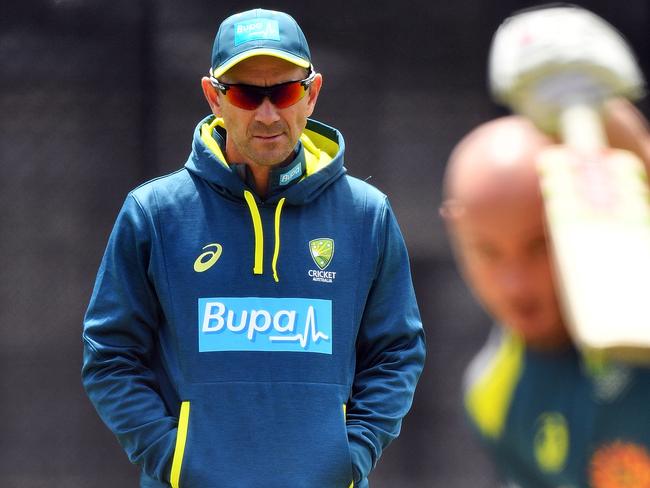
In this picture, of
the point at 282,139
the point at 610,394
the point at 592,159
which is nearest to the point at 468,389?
the point at 610,394

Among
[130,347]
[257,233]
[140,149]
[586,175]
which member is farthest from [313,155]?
[586,175]

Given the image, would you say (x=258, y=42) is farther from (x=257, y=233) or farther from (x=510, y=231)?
(x=510, y=231)

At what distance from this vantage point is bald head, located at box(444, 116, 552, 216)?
44.6 inches

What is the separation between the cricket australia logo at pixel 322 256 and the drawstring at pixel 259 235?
7cm

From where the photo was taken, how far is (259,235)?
2.76 m

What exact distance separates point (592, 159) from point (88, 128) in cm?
339

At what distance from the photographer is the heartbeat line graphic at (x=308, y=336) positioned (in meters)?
2.70

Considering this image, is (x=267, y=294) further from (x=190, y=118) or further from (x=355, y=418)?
(x=190, y=118)

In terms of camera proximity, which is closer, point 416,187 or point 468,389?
point 468,389

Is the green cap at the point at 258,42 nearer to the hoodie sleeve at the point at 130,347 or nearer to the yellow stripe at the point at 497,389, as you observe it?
the hoodie sleeve at the point at 130,347

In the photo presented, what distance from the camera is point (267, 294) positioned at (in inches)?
107

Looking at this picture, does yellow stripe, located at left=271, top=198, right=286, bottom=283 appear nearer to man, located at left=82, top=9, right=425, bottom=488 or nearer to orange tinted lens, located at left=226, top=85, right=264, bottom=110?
man, located at left=82, top=9, right=425, bottom=488

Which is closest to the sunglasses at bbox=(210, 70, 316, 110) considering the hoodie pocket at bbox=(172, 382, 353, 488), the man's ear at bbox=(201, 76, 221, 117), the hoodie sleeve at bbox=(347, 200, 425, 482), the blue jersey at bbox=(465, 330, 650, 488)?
the man's ear at bbox=(201, 76, 221, 117)

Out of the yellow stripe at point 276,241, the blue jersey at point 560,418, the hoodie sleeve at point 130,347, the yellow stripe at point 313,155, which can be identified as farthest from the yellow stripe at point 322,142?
the blue jersey at point 560,418
